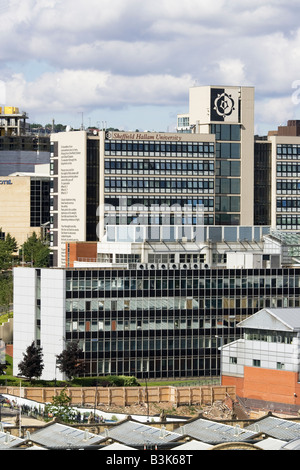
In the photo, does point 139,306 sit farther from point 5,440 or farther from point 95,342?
point 5,440

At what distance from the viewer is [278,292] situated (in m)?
153

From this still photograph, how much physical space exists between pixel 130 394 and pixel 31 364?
12656 mm

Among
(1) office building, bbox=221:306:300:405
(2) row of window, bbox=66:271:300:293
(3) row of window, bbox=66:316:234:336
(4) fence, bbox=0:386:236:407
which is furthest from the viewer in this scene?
(2) row of window, bbox=66:271:300:293

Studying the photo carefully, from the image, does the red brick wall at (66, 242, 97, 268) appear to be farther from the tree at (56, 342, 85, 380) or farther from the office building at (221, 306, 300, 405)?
the office building at (221, 306, 300, 405)

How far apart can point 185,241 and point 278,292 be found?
624 inches

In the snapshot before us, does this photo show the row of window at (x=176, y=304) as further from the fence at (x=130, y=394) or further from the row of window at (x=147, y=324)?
the fence at (x=130, y=394)

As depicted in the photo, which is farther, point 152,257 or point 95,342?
point 152,257

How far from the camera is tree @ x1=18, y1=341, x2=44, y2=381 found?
140 meters

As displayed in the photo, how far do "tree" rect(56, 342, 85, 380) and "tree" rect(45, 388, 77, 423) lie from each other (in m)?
14.7

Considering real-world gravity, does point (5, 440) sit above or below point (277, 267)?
below

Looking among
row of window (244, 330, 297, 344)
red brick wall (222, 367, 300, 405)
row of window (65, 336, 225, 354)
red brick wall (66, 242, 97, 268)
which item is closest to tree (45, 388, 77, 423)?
row of window (65, 336, 225, 354)
